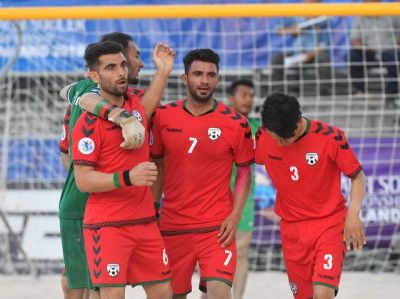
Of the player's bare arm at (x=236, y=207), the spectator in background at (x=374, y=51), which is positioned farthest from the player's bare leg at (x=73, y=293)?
the spectator in background at (x=374, y=51)

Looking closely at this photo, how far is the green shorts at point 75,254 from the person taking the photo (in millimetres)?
5746

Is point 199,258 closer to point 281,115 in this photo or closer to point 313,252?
point 313,252

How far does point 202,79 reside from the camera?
576 centimetres

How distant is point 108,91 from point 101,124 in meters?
0.24

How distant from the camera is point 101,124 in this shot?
524 cm

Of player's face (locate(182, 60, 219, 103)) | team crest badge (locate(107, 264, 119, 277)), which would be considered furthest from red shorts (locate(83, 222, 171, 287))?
player's face (locate(182, 60, 219, 103))

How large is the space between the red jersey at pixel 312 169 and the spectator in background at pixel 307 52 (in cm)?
404

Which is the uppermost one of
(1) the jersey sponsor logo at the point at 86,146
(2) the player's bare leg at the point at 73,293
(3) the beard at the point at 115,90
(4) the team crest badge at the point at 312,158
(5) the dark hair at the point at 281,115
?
(3) the beard at the point at 115,90

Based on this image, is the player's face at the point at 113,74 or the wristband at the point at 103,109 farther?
the player's face at the point at 113,74

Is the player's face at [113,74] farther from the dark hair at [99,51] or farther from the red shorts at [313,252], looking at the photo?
the red shorts at [313,252]

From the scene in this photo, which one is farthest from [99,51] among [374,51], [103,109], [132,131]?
[374,51]

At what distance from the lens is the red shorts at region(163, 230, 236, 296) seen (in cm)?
566

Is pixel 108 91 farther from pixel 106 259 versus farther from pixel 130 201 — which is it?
pixel 106 259

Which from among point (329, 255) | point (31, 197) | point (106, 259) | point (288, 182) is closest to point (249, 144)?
point (288, 182)
